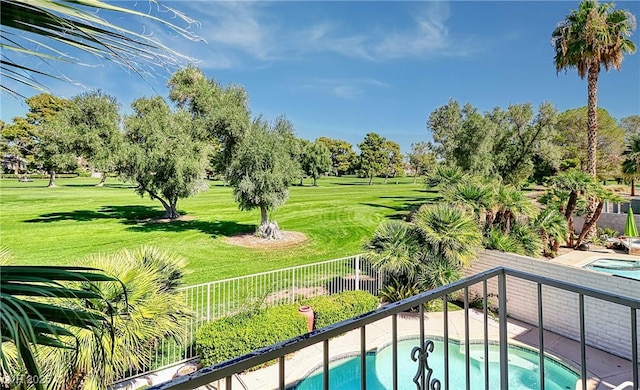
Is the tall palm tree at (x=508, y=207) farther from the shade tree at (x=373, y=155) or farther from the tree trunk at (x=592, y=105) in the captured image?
the shade tree at (x=373, y=155)

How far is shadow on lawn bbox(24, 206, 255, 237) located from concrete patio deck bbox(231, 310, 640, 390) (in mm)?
8530

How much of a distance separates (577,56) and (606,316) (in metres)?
10.4

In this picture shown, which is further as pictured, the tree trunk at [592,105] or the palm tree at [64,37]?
the tree trunk at [592,105]

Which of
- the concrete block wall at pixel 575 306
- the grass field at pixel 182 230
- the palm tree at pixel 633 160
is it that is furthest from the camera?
the palm tree at pixel 633 160

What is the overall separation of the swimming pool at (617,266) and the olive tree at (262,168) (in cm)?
905

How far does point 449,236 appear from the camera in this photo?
623 cm

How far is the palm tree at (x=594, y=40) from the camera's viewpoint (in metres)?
10.9

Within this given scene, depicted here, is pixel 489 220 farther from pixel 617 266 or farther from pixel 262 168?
pixel 262 168

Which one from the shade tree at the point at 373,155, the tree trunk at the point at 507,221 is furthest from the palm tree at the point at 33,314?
the shade tree at the point at 373,155

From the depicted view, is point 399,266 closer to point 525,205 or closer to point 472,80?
point 525,205

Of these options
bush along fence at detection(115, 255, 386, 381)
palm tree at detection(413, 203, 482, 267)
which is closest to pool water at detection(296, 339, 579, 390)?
bush along fence at detection(115, 255, 386, 381)

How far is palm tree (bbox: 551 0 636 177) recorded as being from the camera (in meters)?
10.9

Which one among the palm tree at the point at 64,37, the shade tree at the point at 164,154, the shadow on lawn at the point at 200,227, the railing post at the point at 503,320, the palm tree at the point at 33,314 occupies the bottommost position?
the shadow on lawn at the point at 200,227

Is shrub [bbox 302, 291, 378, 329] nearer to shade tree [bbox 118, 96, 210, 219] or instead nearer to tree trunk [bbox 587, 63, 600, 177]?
shade tree [bbox 118, 96, 210, 219]
